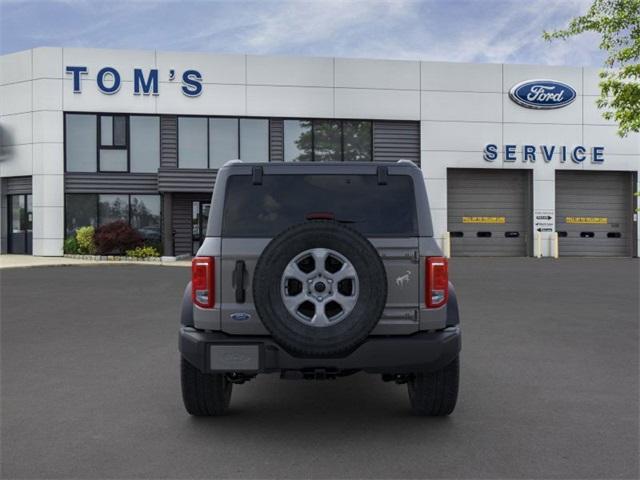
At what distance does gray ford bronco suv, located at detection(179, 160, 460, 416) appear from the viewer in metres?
3.69

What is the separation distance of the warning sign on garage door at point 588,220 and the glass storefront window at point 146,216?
61.3 feet

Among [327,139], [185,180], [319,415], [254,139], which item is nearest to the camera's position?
[319,415]

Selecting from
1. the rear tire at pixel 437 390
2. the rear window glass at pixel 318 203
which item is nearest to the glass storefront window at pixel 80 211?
the rear window glass at pixel 318 203

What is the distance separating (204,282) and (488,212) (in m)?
24.8

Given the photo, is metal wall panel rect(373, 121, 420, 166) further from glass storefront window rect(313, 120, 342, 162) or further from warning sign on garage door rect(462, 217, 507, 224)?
warning sign on garage door rect(462, 217, 507, 224)

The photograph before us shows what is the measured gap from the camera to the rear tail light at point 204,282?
155 inches

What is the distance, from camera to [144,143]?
24938 mm

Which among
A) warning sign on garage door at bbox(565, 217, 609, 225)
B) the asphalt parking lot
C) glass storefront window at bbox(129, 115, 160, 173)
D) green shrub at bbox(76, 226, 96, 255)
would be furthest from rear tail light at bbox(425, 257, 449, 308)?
warning sign on garage door at bbox(565, 217, 609, 225)

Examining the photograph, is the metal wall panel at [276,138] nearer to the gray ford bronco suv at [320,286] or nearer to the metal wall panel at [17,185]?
the metal wall panel at [17,185]

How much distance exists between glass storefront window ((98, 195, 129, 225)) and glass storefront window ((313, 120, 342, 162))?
839 cm

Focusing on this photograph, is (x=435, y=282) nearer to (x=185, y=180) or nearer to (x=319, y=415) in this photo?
(x=319, y=415)

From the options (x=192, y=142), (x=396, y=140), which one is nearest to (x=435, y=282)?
(x=192, y=142)

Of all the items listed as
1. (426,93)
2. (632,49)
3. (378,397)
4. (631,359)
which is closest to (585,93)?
(426,93)

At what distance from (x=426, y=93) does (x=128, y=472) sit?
24.8 m
